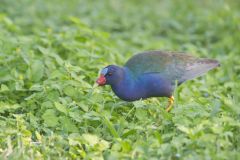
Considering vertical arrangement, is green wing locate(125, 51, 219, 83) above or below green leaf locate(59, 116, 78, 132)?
above

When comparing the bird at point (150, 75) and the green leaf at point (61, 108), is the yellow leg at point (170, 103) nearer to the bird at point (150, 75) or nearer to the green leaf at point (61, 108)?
the bird at point (150, 75)

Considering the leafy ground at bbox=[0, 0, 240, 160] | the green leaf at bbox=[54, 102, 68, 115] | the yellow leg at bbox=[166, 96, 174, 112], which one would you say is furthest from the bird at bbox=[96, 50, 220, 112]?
the green leaf at bbox=[54, 102, 68, 115]

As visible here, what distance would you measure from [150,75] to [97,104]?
0.59 m

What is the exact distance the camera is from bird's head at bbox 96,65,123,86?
5938 mm

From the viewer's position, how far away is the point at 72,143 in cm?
504

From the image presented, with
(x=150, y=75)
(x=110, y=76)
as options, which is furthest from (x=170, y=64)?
(x=110, y=76)

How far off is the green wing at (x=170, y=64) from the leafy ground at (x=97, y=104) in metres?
0.26

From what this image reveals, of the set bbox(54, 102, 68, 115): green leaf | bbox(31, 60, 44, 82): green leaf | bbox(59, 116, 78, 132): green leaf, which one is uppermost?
bbox(31, 60, 44, 82): green leaf

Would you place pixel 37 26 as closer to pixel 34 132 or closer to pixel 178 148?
pixel 34 132

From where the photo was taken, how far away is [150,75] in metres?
6.05

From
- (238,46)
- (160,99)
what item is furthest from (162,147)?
(238,46)

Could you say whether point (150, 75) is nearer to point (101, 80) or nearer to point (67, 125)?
point (101, 80)

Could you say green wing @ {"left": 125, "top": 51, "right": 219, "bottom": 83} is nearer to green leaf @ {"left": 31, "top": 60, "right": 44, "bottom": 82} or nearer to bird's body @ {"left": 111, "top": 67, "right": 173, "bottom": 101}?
bird's body @ {"left": 111, "top": 67, "right": 173, "bottom": 101}

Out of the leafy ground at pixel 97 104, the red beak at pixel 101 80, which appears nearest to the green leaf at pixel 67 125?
the leafy ground at pixel 97 104
